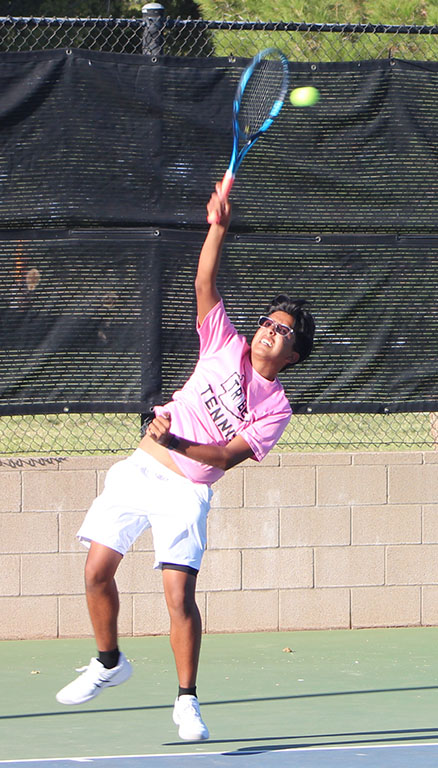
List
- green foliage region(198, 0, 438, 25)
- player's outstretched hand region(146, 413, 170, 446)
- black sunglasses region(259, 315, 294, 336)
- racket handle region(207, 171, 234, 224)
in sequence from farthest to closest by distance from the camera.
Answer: green foliage region(198, 0, 438, 25), black sunglasses region(259, 315, 294, 336), racket handle region(207, 171, 234, 224), player's outstretched hand region(146, 413, 170, 446)

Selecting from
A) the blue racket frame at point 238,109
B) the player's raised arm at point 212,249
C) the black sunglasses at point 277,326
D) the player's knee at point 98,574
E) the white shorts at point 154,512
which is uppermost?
the blue racket frame at point 238,109

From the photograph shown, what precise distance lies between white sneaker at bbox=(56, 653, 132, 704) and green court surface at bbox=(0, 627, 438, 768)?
17 centimetres

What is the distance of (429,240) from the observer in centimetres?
730

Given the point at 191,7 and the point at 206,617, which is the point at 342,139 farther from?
the point at 191,7

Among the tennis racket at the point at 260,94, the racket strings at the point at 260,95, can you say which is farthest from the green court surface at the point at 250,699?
the racket strings at the point at 260,95

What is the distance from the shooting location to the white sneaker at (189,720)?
4660mm

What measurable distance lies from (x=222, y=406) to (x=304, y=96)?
2.85 metres

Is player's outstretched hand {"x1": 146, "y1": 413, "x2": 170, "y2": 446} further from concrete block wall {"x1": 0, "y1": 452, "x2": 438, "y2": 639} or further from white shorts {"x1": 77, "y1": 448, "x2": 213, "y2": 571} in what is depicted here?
concrete block wall {"x1": 0, "y1": 452, "x2": 438, "y2": 639}

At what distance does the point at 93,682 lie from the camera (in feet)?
16.4

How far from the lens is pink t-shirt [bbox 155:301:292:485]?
4.97 metres

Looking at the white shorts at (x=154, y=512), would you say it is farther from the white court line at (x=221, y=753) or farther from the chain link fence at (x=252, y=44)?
the chain link fence at (x=252, y=44)

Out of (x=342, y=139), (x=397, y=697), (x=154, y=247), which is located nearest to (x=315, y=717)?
(x=397, y=697)

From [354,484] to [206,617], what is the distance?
3.67 ft

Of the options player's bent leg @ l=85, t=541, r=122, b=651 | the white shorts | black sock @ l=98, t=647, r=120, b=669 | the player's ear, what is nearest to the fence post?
the player's ear
